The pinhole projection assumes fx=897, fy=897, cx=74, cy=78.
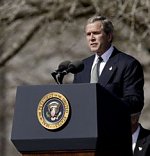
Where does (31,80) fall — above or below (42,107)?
below

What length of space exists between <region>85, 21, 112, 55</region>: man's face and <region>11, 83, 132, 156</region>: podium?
447mm

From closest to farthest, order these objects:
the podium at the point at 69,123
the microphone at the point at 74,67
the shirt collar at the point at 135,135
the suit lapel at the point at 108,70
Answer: the podium at the point at 69,123 < the microphone at the point at 74,67 < the suit lapel at the point at 108,70 < the shirt collar at the point at 135,135

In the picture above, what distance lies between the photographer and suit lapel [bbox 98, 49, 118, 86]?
4828 mm

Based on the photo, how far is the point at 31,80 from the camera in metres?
12.0

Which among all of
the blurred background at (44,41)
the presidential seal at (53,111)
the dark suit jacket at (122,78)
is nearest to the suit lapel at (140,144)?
the dark suit jacket at (122,78)

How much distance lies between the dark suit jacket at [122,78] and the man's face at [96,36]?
147 millimetres

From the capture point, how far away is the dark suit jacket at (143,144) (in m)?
5.19

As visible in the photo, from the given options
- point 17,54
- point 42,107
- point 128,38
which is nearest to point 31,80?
point 17,54

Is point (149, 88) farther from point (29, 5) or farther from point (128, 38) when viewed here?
point (29, 5)

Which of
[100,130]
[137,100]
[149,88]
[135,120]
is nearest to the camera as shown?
[100,130]

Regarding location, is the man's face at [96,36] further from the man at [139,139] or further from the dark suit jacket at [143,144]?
the dark suit jacket at [143,144]

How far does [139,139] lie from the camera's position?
529 centimetres

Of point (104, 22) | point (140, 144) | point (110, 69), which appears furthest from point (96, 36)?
point (140, 144)

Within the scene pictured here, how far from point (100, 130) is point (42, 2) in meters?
7.99
